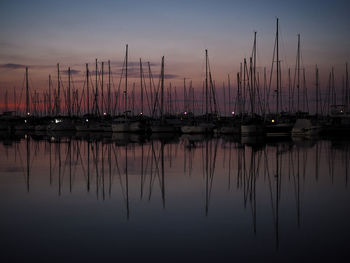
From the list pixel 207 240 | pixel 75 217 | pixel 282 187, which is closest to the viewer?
pixel 207 240

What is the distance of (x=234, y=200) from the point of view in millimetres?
13016

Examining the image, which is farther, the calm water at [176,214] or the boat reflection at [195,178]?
the boat reflection at [195,178]

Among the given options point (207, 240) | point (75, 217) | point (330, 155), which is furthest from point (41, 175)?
point (330, 155)

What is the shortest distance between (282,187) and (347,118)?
55056 millimetres

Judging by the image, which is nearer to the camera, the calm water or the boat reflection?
the calm water

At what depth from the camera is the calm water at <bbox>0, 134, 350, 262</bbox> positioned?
8.01 m

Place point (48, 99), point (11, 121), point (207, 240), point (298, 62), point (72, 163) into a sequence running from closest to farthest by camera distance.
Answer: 1. point (207, 240)
2. point (72, 163)
3. point (298, 62)
4. point (48, 99)
5. point (11, 121)

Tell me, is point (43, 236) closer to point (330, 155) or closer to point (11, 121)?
point (330, 155)

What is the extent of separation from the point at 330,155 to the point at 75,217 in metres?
20.6

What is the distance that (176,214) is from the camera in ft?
36.4

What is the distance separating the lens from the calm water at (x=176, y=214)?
8008 millimetres

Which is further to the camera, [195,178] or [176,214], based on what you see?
[195,178]

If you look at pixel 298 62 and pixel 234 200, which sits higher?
pixel 298 62

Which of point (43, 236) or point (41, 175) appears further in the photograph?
point (41, 175)
